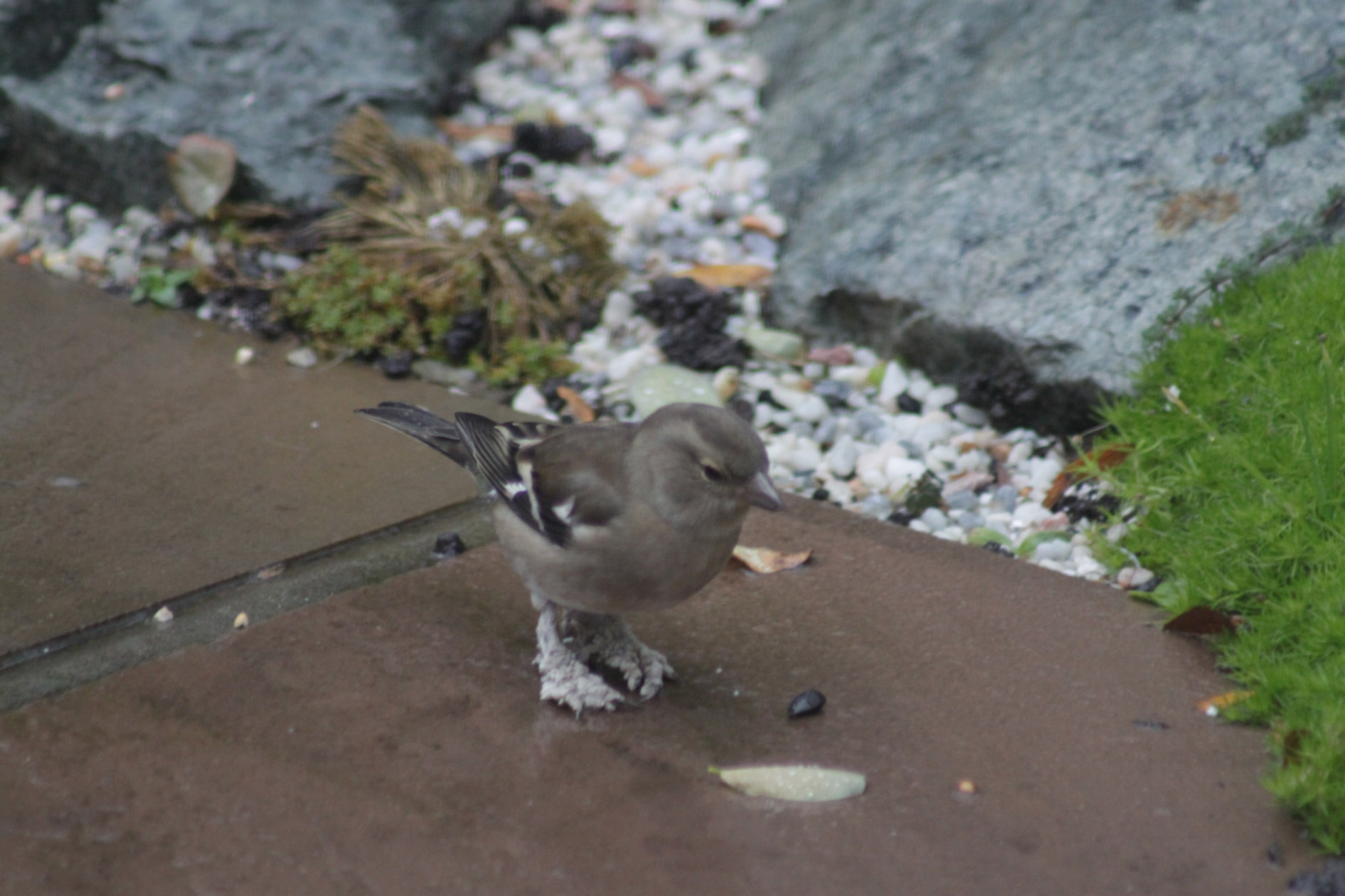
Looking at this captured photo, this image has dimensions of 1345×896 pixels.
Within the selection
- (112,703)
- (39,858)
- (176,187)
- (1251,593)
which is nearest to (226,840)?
(39,858)

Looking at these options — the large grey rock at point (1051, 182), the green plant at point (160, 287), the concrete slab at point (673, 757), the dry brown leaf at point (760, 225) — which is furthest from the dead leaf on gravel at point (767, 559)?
the green plant at point (160, 287)

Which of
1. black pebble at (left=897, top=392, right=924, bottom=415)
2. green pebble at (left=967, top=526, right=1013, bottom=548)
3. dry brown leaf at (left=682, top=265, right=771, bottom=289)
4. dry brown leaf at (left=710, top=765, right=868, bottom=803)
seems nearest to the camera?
dry brown leaf at (left=710, top=765, right=868, bottom=803)

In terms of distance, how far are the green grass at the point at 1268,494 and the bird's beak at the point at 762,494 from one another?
110 centimetres

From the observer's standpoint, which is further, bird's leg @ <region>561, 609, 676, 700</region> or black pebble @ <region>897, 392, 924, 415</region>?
black pebble @ <region>897, 392, 924, 415</region>

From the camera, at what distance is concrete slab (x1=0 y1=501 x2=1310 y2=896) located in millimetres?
2320

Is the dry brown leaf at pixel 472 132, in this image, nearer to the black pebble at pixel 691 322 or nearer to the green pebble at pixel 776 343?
the black pebble at pixel 691 322

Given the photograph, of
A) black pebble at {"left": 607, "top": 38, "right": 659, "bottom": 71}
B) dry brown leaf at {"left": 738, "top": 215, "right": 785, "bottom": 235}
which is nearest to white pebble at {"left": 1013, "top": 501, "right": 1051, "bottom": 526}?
dry brown leaf at {"left": 738, "top": 215, "right": 785, "bottom": 235}

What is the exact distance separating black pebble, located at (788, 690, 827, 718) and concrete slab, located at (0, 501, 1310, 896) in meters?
0.02

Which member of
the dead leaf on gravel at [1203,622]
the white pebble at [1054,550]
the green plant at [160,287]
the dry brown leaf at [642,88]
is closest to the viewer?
the dead leaf on gravel at [1203,622]

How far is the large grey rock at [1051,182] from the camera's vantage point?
4176 millimetres

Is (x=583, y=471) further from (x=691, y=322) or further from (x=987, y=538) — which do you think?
(x=691, y=322)

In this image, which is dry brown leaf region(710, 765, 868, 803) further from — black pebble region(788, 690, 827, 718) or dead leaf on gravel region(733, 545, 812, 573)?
dead leaf on gravel region(733, 545, 812, 573)

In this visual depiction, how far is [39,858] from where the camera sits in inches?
88.7

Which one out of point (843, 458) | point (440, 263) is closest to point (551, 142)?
point (440, 263)
